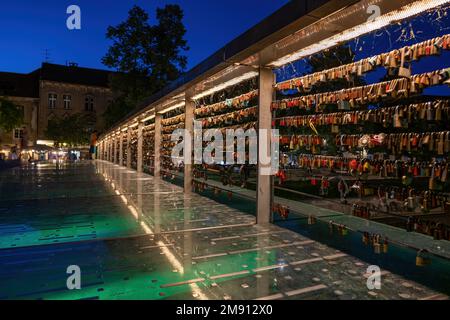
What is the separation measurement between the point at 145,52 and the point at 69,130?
26.1 metres

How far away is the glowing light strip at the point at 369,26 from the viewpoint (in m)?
3.52

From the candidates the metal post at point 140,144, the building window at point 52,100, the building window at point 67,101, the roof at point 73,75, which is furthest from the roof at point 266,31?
the building window at point 67,101

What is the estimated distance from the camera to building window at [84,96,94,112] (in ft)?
196

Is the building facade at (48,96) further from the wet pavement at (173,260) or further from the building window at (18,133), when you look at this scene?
the wet pavement at (173,260)

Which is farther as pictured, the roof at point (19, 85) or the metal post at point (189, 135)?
the roof at point (19, 85)

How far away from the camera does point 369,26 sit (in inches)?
165

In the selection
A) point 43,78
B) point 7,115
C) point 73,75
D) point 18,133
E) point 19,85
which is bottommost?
point 18,133

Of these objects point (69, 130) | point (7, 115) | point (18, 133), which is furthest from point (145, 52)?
point (18, 133)

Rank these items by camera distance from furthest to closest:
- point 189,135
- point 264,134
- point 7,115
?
1. point 7,115
2. point 189,135
3. point 264,134

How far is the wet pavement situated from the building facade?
53314 millimetres

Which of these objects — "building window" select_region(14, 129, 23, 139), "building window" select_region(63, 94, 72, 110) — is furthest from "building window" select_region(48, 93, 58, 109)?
"building window" select_region(14, 129, 23, 139)

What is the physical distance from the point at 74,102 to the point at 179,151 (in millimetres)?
54756

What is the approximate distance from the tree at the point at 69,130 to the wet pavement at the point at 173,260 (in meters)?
51.3

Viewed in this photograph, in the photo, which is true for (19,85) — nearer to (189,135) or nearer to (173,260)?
(189,135)
